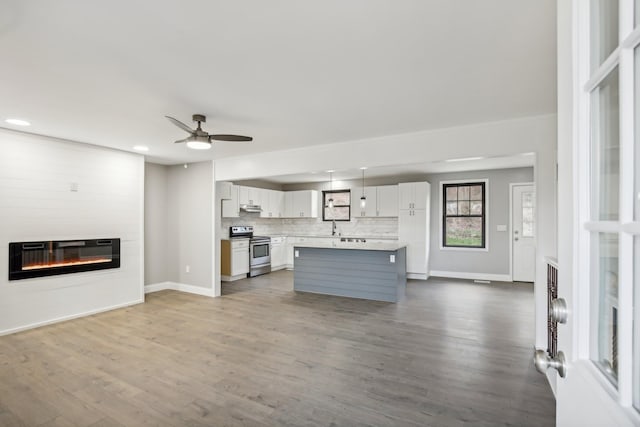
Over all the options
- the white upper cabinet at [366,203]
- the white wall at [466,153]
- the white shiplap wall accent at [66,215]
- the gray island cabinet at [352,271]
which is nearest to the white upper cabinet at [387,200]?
the white upper cabinet at [366,203]

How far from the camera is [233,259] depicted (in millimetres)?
7172

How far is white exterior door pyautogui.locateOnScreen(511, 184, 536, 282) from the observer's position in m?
6.89

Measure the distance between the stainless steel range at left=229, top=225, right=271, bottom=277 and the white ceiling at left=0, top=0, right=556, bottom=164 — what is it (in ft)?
13.6

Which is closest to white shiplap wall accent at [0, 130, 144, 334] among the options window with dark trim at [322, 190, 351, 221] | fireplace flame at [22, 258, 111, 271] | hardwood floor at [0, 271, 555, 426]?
fireplace flame at [22, 258, 111, 271]

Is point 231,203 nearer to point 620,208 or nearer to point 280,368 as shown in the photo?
point 280,368

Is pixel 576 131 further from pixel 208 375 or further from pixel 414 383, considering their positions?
pixel 208 375

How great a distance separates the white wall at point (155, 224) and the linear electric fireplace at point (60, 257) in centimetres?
111

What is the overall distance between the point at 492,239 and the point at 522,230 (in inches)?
24.5

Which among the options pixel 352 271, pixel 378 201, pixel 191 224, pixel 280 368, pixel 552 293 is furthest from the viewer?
pixel 378 201

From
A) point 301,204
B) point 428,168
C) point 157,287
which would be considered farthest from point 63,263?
point 428,168

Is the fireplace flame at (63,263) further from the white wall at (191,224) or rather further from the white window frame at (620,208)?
the white window frame at (620,208)

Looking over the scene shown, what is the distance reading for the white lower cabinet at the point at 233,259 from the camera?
714 centimetres

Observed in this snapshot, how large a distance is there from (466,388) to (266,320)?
8.72 feet

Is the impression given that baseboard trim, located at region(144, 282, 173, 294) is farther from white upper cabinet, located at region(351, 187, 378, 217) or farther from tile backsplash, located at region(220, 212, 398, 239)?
white upper cabinet, located at region(351, 187, 378, 217)
